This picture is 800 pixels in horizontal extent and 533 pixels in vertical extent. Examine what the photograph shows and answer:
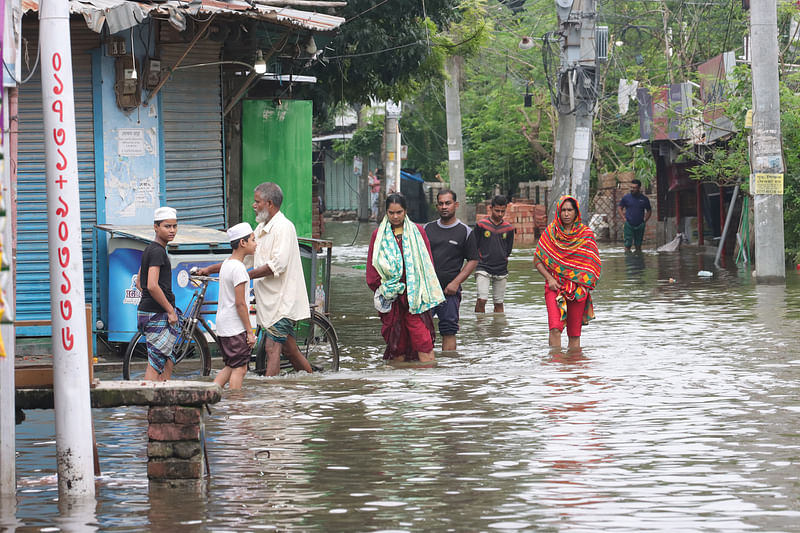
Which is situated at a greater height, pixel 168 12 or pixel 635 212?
pixel 168 12

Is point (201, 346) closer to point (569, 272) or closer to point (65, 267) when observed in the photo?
point (569, 272)

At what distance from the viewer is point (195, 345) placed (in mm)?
11508

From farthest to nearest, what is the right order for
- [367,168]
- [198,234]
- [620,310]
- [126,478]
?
[367,168], [620,310], [198,234], [126,478]

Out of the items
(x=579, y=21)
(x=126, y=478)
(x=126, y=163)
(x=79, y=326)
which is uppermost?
(x=579, y=21)

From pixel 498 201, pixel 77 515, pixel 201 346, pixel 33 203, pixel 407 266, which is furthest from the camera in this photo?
pixel 498 201

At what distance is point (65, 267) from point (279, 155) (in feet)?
37.2

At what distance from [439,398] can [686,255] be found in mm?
20185

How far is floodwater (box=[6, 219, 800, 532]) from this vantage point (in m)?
6.46

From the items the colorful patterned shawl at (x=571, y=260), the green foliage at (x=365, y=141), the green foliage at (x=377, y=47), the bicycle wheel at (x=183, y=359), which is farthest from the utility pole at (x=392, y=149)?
the bicycle wheel at (x=183, y=359)

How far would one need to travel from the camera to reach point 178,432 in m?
7.34

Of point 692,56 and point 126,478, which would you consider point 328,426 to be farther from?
point 692,56

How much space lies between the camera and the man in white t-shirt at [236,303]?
33.2ft

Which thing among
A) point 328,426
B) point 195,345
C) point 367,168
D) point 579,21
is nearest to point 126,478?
point 328,426

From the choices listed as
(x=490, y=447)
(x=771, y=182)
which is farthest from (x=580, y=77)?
(x=490, y=447)
